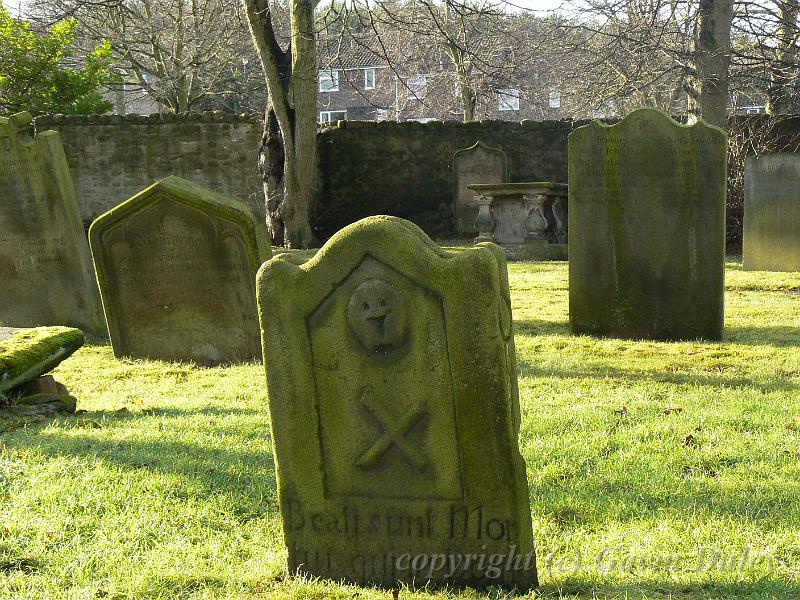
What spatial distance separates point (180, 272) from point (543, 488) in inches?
189

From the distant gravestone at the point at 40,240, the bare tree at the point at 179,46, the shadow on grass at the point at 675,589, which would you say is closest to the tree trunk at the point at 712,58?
the distant gravestone at the point at 40,240

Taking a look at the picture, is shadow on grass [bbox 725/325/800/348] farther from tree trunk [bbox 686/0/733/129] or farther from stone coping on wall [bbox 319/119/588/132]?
stone coping on wall [bbox 319/119/588/132]

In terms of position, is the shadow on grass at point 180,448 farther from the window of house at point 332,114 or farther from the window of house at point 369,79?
the window of house at point 369,79

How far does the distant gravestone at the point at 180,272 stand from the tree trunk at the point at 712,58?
904cm

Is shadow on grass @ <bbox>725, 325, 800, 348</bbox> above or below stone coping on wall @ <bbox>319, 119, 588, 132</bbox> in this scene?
below

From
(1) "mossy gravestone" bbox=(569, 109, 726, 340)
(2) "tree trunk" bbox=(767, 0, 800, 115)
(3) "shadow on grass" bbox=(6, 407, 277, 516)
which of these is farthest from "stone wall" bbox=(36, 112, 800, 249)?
(3) "shadow on grass" bbox=(6, 407, 277, 516)

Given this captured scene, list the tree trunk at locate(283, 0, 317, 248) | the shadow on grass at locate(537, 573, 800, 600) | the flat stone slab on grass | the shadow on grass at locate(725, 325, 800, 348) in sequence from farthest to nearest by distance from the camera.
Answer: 1. the tree trunk at locate(283, 0, 317, 248)
2. the shadow on grass at locate(725, 325, 800, 348)
3. the flat stone slab on grass
4. the shadow on grass at locate(537, 573, 800, 600)

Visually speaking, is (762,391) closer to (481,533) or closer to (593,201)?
(593,201)

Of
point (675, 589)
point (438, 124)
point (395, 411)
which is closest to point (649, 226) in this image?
point (675, 589)

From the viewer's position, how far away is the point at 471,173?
21.3m

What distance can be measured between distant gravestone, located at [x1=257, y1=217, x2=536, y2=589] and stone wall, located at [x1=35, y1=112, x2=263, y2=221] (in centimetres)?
1588

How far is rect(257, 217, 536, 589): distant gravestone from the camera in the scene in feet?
10.5

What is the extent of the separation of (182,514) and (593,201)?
5531 mm

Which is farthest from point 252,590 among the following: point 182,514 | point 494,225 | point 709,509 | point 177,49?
point 177,49
